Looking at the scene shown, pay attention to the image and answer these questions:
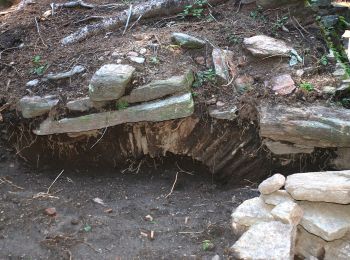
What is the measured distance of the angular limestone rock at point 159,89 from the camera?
3807 millimetres

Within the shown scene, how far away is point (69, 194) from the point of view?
150 inches

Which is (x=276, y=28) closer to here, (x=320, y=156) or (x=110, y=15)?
(x=320, y=156)

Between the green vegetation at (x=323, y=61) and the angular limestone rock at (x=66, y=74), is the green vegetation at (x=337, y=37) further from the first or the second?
the angular limestone rock at (x=66, y=74)

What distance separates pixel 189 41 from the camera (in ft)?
13.6

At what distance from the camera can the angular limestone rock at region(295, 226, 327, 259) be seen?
2.92m

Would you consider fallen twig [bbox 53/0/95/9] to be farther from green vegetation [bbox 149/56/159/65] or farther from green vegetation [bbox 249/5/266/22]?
green vegetation [bbox 249/5/266/22]

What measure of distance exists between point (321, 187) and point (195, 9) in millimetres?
2522

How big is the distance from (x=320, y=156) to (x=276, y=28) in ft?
4.49

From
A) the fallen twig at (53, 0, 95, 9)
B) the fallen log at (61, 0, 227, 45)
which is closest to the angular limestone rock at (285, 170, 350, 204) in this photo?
the fallen log at (61, 0, 227, 45)

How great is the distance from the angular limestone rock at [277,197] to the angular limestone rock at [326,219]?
90 millimetres

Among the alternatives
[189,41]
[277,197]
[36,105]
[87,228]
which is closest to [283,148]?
[277,197]

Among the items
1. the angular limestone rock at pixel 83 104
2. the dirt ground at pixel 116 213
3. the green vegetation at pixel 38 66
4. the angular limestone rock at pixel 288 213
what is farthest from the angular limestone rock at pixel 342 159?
the green vegetation at pixel 38 66

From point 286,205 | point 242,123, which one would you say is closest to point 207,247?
point 286,205

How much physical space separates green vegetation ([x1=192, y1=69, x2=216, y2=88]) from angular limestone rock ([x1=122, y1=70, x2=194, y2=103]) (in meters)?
0.12
